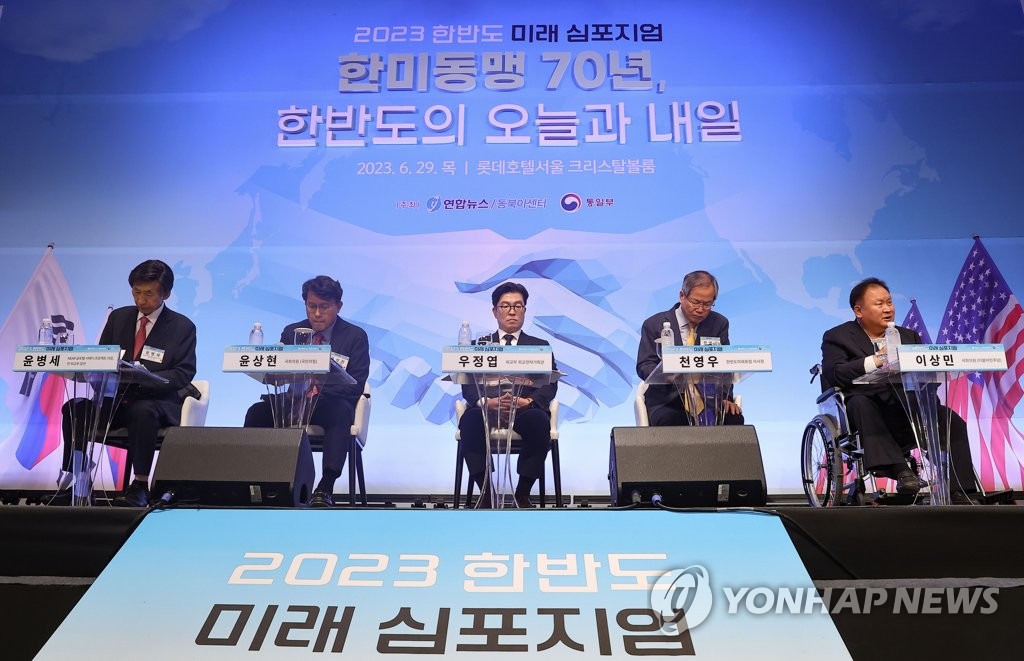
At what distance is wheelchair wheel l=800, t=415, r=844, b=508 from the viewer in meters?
2.92

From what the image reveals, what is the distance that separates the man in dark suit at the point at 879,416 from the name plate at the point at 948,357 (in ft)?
0.76

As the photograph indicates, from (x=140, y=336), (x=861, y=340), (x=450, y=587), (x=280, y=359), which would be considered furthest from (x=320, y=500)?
(x=861, y=340)

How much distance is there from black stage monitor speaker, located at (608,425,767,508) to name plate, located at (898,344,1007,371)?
0.70 m

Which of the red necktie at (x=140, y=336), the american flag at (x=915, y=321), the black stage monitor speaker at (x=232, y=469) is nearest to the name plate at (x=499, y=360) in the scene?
the black stage monitor speaker at (x=232, y=469)

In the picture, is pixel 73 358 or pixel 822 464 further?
pixel 822 464

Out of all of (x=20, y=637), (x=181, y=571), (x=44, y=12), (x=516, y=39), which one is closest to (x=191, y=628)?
(x=181, y=571)

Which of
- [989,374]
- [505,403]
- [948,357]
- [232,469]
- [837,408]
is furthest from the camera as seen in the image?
[989,374]

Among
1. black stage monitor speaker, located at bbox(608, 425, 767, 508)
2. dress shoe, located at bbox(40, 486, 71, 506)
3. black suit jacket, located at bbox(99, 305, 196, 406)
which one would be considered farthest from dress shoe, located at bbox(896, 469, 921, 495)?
dress shoe, located at bbox(40, 486, 71, 506)

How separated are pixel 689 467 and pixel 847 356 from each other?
4.69 ft

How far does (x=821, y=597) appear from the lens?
1.57 m

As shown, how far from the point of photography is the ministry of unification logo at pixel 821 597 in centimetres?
139

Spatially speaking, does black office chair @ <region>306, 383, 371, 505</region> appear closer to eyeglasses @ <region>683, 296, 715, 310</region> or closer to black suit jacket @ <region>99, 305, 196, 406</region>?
black suit jacket @ <region>99, 305, 196, 406</region>

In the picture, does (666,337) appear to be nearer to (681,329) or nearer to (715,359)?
(681,329)

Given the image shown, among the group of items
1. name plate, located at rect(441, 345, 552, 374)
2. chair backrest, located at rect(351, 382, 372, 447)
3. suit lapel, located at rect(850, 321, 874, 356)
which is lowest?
chair backrest, located at rect(351, 382, 372, 447)
